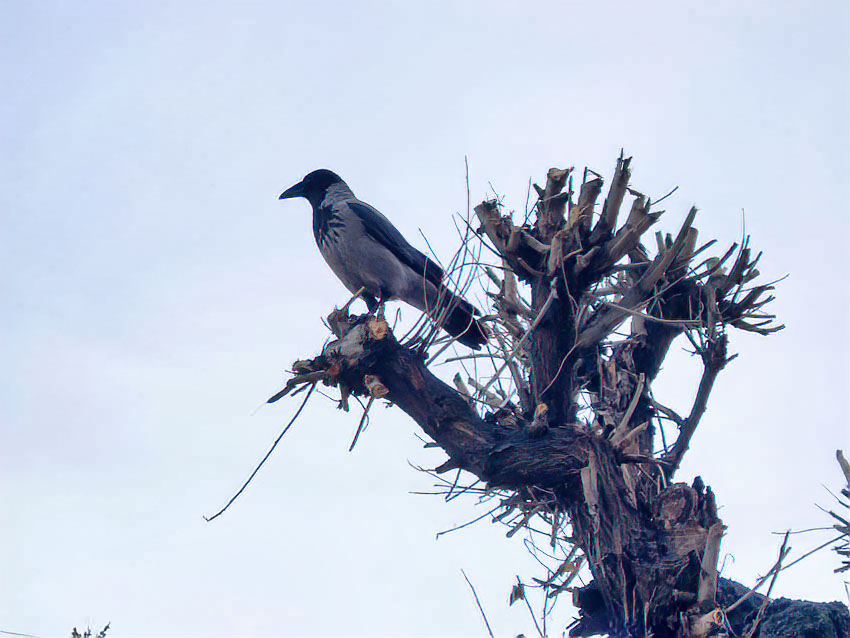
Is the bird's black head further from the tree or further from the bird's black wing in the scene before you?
the tree


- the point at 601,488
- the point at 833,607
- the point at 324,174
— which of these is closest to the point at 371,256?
the point at 324,174

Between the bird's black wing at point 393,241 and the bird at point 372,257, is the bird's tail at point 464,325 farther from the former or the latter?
the bird's black wing at point 393,241

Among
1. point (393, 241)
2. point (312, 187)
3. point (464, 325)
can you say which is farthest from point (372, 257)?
point (312, 187)

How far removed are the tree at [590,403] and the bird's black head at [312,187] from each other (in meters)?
2.29

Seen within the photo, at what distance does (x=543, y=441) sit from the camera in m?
4.28

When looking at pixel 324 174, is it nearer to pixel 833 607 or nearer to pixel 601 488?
pixel 601 488

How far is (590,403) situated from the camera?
4.94m

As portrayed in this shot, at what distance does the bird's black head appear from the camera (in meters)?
6.59

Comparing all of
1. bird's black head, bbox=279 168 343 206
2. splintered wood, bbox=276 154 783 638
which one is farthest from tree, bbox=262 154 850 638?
bird's black head, bbox=279 168 343 206

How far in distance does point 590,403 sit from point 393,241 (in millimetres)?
1990

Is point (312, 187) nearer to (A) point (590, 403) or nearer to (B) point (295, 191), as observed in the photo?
(B) point (295, 191)

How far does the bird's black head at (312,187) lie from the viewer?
659 centimetres

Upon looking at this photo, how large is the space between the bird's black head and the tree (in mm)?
2295

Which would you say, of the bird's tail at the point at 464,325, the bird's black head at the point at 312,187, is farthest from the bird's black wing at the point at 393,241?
the bird's black head at the point at 312,187
